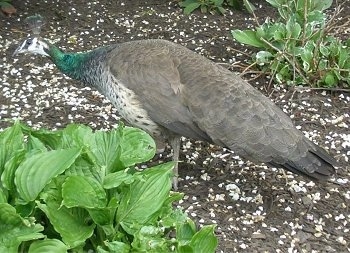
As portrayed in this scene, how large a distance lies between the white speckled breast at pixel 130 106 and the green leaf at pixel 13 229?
3.62ft

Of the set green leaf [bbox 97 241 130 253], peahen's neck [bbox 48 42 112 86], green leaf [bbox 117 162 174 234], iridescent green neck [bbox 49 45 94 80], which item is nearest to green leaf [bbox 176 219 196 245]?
green leaf [bbox 117 162 174 234]

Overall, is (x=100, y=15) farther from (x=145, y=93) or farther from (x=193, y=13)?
(x=145, y=93)

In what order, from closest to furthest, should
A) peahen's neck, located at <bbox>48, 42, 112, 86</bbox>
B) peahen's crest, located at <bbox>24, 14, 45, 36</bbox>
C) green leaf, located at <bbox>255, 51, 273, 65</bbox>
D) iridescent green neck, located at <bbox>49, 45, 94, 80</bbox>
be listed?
peahen's neck, located at <bbox>48, 42, 112, 86</bbox> < iridescent green neck, located at <bbox>49, 45, 94, 80</bbox> < peahen's crest, located at <bbox>24, 14, 45, 36</bbox> < green leaf, located at <bbox>255, 51, 273, 65</bbox>

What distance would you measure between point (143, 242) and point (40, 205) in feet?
1.22

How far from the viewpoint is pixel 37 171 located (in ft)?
7.93

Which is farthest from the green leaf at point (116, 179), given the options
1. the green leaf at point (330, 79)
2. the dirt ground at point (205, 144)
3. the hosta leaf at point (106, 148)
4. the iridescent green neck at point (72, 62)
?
the green leaf at point (330, 79)

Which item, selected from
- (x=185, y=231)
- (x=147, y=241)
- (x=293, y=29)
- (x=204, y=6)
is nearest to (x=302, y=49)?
(x=293, y=29)

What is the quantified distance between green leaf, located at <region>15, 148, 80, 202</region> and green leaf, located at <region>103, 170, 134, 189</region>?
0.16 m

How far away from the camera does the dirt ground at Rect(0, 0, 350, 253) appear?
3312mm

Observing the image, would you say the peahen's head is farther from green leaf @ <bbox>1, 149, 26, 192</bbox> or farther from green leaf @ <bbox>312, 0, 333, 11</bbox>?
green leaf @ <bbox>312, 0, 333, 11</bbox>

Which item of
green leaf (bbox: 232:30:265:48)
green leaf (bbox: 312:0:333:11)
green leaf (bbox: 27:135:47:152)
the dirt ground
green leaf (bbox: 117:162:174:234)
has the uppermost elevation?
green leaf (bbox: 27:135:47:152)

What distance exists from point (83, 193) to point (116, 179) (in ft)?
0.47

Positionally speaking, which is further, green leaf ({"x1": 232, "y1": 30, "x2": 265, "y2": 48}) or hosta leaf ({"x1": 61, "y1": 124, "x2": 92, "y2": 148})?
green leaf ({"x1": 232, "y1": 30, "x2": 265, "y2": 48})

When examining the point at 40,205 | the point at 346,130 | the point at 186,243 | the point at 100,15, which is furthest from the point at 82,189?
the point at 100,15
